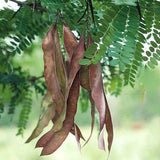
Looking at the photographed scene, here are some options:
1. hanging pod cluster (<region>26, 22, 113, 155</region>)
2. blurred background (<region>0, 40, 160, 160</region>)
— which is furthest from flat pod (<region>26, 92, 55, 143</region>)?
blurred background (<region>0, 40, 160, 160</region>)

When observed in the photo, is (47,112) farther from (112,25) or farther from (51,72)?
(112,25)

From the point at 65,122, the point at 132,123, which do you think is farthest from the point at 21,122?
the point at 132,123

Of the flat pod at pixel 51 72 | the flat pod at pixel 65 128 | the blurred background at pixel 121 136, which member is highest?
the flat pod at pixel 51 72

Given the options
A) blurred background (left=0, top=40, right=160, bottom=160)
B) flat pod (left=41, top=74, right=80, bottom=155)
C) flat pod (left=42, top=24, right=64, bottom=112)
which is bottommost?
blurred background (left=0, top=40, right=160, bottom=160)

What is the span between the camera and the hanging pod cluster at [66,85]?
0.65 metres

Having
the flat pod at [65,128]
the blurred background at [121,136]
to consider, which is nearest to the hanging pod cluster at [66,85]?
the flat pod at [65,128]

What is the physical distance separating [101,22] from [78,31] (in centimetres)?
13

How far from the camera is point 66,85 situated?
0.65m

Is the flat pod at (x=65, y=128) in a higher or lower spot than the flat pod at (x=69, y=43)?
lower

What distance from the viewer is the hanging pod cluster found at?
0.65 meters

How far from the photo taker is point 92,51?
0.66 metres

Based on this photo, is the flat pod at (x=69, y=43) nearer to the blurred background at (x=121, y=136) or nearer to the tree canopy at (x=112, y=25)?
the tree canopy at (x=112, y=25)

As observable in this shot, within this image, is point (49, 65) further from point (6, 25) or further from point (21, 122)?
point (21, 122)

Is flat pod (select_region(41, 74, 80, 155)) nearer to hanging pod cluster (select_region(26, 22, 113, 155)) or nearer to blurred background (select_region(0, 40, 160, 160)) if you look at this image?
hanging pod cluster (select_region(26, 22, 113, 155))
